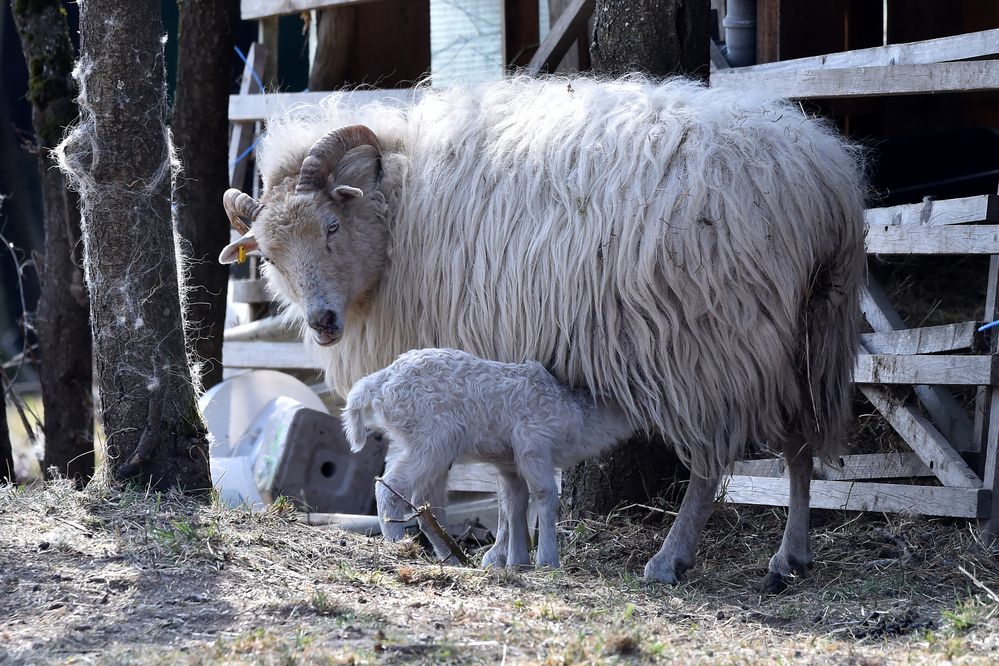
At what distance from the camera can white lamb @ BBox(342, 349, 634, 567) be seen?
161 inches

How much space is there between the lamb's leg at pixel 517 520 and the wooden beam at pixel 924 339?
204 centimetres

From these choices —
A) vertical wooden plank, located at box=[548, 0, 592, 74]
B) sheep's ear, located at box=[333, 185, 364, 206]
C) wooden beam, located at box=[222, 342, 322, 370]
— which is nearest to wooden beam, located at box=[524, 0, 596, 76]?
vertical wooden plank, located at box=[548, 0, 592, 74]

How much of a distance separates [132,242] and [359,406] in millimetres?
1272

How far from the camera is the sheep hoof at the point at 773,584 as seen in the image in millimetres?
4363

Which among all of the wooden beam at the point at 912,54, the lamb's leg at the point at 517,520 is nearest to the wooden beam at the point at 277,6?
the wooden beam at the point at 912,54

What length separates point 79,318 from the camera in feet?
21.6

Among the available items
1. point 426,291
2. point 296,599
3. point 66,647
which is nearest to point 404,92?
point 426,291

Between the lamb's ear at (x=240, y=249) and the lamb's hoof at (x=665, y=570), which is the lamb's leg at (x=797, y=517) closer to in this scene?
the lamb's hoof at (x=665, y=570)

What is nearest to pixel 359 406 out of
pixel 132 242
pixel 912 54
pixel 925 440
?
pixel 132 242

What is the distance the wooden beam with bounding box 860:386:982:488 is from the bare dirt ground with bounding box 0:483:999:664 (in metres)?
0.23

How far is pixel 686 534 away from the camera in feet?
14.9

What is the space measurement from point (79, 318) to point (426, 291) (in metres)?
2.66

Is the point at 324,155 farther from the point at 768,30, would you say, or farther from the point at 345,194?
the point at 768,30

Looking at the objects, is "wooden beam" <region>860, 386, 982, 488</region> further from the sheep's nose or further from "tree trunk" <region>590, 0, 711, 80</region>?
the sheep's nose
